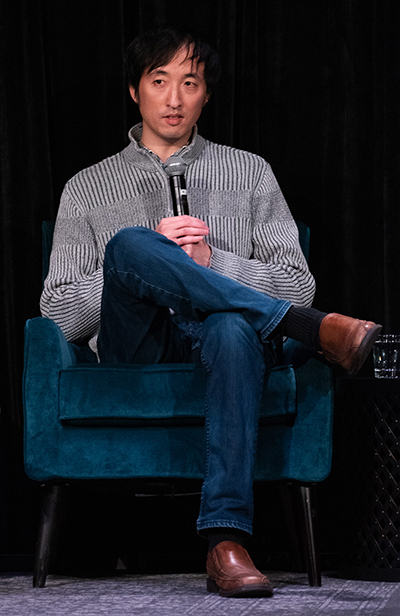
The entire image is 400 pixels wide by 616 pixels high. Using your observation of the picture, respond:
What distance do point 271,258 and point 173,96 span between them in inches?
21.3

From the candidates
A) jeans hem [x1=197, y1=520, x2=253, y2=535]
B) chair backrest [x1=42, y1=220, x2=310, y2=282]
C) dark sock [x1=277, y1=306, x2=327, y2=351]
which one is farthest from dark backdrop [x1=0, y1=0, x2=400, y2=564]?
jeans hem [x1=197, y1=520, x2=253, y2=535]

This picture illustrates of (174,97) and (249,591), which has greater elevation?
(174,97)

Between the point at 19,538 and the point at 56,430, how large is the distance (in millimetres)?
696

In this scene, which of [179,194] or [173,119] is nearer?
[179,194]

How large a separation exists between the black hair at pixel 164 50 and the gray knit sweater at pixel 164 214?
0.61 ft

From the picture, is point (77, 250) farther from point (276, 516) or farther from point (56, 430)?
Answer: point (276, 516)

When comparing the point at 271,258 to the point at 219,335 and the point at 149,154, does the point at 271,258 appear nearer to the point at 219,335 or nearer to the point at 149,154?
the point at 149,154

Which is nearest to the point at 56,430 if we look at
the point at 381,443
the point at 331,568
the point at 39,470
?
the point at 39,470

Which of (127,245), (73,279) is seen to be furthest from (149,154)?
(127,245)

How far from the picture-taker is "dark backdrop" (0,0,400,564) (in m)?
2.57

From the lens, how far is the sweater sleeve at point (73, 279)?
199cm

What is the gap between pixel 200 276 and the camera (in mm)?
1601

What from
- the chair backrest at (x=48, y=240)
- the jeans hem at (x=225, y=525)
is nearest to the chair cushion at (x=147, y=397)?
the jeans hem at (x=225, y=525)

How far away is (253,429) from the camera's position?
1.58 metres
